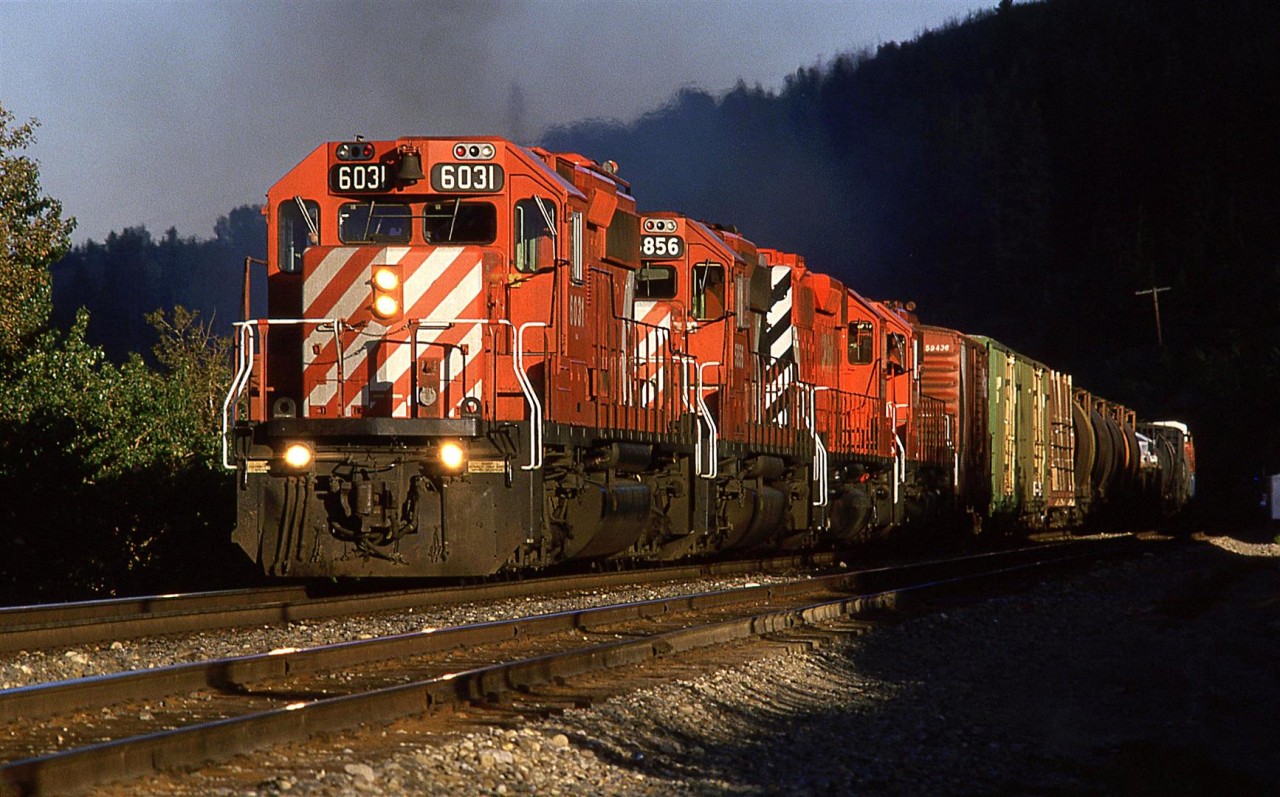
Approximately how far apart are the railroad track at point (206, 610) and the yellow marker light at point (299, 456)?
101 centimetres

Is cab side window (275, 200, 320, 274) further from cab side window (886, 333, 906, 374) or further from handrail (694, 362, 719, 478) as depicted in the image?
cab side window (886, 333, 906, 374)

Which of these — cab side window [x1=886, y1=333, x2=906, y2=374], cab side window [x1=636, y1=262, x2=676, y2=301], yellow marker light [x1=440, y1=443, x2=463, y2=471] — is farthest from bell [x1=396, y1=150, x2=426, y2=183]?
cab side window [x1=886, y1=333, x2=906, y2=374]

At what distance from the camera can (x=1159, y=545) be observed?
89.7ft

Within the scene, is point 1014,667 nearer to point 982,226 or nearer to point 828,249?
point 982,226

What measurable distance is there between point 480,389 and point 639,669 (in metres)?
3.57

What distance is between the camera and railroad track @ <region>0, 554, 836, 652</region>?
9.47 metres

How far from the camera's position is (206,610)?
1138 cm

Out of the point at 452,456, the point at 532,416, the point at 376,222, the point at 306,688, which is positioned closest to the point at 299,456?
the point at 452,456

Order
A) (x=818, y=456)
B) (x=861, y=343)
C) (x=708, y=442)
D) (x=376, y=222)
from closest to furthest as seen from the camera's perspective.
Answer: (x=376, y=222)
(x=708, y=442)
(x=818, y=456)
(x=861, y=343)

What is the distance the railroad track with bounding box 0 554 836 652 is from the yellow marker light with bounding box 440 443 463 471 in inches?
49.4

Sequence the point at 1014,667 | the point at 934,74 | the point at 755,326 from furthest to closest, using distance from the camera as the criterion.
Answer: the point at 934,74
the point at 755,326
the point at 1014,667

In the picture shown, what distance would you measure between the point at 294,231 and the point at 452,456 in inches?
99.0

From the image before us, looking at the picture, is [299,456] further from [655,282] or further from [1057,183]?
[1057,183]

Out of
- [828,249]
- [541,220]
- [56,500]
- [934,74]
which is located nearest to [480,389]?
[541,220]
